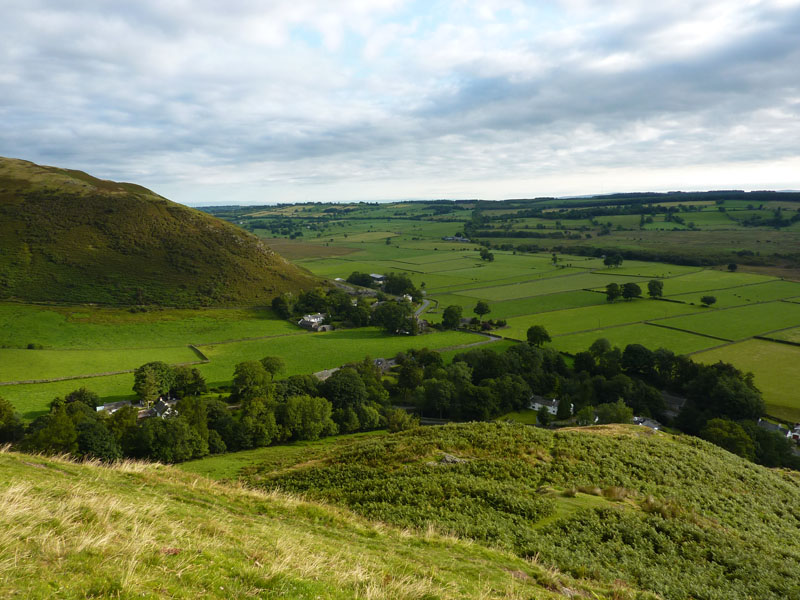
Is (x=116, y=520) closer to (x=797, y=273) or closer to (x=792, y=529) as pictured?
(x=792, y=529)

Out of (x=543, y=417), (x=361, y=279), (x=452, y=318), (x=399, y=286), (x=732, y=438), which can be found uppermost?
(x=361, y=279)

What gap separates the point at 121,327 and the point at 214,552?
4043 inches

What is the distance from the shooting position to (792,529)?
79.0 feet

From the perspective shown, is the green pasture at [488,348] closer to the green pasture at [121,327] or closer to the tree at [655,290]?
the green pasture at [121,327]

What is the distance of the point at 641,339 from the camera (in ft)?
298

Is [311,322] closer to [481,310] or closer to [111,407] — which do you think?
[481,310]

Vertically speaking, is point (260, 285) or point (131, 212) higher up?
point (131, 212)

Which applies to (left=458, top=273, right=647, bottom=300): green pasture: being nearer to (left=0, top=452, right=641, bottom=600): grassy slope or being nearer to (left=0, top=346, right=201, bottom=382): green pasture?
(left=0, top=346, right=201, bottom=382): green pasture

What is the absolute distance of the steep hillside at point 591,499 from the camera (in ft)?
55.7

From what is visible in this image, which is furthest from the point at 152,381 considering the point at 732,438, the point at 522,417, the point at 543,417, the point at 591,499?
the point at 732,438

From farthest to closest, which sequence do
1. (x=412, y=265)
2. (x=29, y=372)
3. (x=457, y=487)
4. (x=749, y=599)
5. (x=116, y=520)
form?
(x=412, y=265)
(x=29, y=372)
(x=457, y=487)
(x=749, y=599)
(x=116, y=520)

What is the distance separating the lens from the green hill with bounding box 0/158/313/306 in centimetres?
11550

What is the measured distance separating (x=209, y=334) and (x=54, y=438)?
5645 cm

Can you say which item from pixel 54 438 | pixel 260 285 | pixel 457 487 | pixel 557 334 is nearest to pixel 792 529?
pixel 457 487
